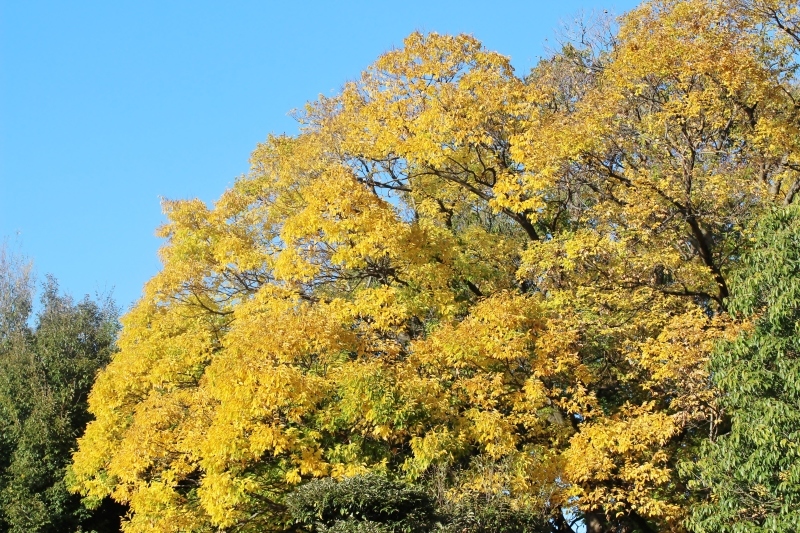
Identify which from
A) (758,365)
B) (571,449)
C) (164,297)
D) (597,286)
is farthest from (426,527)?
(164,297)

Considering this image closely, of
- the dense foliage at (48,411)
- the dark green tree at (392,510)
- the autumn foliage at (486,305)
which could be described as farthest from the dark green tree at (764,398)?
the dense foliage at (48,411)

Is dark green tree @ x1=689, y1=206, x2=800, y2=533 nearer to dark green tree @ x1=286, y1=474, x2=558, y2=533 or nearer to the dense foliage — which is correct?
dark green tree @ x1=286, y1=474, x2=558, y2=533

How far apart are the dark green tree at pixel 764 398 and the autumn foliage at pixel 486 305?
1.58 metres

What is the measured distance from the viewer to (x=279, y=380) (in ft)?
53.5

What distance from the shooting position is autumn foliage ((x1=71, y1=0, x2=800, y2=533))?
639 inches

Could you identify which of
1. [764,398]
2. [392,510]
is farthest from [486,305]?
Result: [764,398]

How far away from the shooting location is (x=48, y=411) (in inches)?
989

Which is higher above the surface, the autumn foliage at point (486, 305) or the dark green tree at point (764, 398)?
the autumn foliage at point (486, 305)

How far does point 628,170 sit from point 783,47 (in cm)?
362

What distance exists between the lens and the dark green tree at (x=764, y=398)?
1248cm

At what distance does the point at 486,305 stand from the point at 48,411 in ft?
44.5

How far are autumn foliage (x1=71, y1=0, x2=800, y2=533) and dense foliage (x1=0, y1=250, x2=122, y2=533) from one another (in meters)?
2.09

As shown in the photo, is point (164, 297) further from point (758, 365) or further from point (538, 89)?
point (758, 365)

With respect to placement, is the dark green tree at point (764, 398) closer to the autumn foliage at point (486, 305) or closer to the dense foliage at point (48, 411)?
the autumn foliage at point (486, 305)
